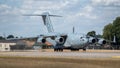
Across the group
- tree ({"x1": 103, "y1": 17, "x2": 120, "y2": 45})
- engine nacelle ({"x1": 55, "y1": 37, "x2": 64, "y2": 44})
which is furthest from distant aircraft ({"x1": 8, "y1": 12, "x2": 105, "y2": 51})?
tree ({"x1": 103, "y1": 17, "x2": 120, "y2": 45})

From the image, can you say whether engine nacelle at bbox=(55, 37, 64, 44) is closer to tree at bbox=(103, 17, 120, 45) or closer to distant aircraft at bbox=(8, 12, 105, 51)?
distant aircraft at bbox=(8, 12, 105, 51)

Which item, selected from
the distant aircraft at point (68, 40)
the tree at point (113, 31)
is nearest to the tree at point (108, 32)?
the tree at point (113, 31)

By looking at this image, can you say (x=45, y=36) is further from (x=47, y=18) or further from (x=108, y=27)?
(x=108, y=27)

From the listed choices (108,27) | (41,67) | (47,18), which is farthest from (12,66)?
(108,27)

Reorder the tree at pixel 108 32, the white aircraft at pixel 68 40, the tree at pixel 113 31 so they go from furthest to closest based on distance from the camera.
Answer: the tree at pixel 108 32, the tree at pixel 113 31, the white aircraft at pixel 68 40

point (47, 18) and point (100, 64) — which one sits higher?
point (47, 18)

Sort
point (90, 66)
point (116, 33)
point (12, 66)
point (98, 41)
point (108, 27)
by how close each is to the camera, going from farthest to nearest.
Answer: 1. point (108, 27)
2. point (116, 33)
3. point (98, 41)
4. point (12, 66)
5. point (90, 66)

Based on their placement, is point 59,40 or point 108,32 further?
point 108,32

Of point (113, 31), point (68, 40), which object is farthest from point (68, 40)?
point (113, 31)

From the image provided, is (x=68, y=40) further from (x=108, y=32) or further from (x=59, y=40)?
(x=108, y=32)

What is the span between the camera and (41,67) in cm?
3070

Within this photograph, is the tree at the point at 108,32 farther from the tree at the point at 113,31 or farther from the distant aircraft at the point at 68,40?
the distant aircraft at the point at 68,40

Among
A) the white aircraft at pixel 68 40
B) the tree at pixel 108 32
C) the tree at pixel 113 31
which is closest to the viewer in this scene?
the white aircraft at pixel 68 40

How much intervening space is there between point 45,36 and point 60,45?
235 inches
